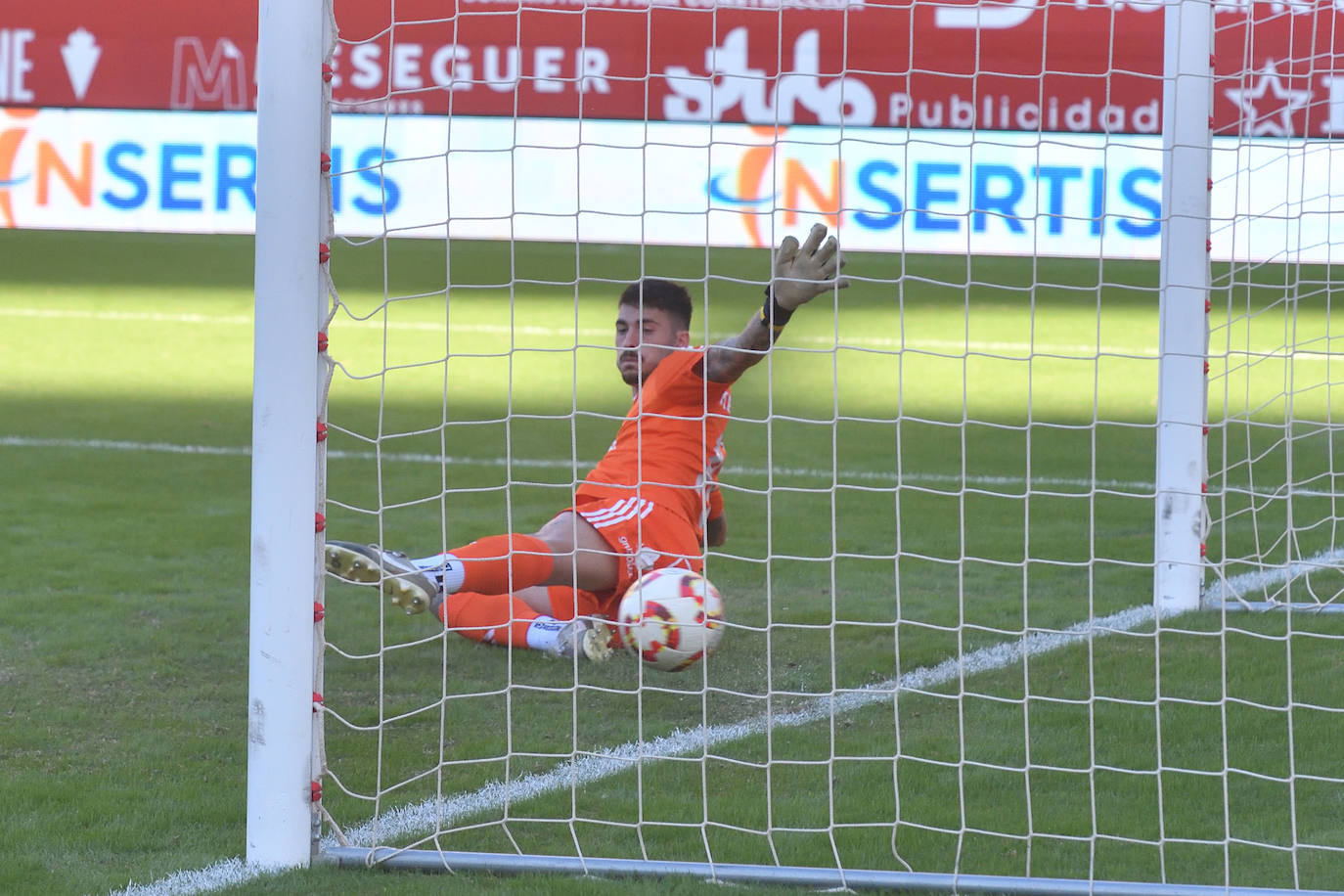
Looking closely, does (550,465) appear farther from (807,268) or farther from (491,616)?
(807,268)

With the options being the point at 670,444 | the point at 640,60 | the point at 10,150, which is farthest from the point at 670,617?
the point at 10,150

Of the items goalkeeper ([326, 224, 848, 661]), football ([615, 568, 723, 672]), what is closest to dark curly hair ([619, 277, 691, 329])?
goalkeeper ([326, 224, 848, 661])

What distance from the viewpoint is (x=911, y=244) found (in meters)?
15.6

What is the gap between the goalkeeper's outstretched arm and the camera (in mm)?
3279

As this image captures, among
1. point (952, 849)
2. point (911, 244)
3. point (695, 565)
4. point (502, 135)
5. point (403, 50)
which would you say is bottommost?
point (952, 849)

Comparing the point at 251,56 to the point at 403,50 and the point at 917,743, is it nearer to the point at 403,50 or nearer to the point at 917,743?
the point at 403,50

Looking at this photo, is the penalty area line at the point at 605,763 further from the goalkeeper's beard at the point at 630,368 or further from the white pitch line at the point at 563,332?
the white pitch line at the point at 563,332

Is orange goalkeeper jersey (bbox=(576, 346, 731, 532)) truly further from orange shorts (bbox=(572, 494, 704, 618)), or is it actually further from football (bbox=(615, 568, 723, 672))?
football (bbox=(615, 568, 723, 672))

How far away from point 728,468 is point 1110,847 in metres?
4.66

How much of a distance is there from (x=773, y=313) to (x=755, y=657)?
133cm

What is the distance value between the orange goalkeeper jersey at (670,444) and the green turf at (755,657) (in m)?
0.36

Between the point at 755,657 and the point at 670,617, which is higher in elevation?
the point at 670,617

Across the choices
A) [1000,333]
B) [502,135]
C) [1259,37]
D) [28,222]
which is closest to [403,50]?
[502,135]

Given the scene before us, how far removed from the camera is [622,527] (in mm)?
4402
